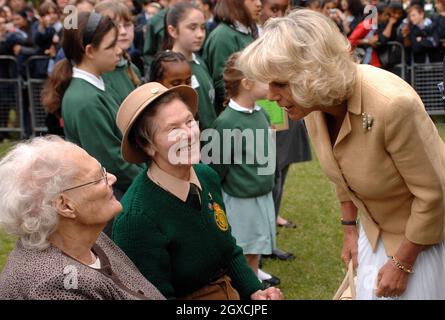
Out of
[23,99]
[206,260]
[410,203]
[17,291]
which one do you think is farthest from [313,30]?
[23,99]

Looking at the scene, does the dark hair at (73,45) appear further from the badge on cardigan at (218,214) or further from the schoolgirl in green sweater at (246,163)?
the badge on cardigan at (218,214)

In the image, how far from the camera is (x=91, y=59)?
462cm

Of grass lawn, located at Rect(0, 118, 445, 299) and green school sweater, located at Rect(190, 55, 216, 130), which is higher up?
green school sweater, located at Rect(190, 55, 216, 130)

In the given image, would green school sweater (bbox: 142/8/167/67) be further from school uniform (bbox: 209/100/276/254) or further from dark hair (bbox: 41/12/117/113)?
dark hair (bbox: 41/12/117/113)

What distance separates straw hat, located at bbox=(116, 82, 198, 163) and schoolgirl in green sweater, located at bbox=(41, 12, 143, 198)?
46.3 inches

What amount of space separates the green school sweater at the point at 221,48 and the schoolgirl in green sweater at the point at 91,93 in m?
1.46

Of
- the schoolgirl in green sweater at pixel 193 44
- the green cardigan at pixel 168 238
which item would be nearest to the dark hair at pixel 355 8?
the schoolgirl in green sweater at pixel 193 44

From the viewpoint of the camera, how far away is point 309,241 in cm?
677

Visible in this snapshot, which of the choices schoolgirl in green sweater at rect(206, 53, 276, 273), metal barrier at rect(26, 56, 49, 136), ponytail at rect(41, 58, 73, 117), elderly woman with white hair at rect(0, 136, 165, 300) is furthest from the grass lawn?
metal barrier at rect(26, 56, 49, 136)

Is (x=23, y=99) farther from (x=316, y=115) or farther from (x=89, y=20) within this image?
(x=316, y=115)

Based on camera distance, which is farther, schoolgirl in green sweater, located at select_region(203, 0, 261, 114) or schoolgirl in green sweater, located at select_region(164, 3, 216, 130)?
schoolgirl in green sweater, located at select_region(203, 0, 261, 114)

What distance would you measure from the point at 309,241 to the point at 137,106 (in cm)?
391

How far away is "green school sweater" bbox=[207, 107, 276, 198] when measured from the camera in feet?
16.3

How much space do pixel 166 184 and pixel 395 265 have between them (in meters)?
0.98
